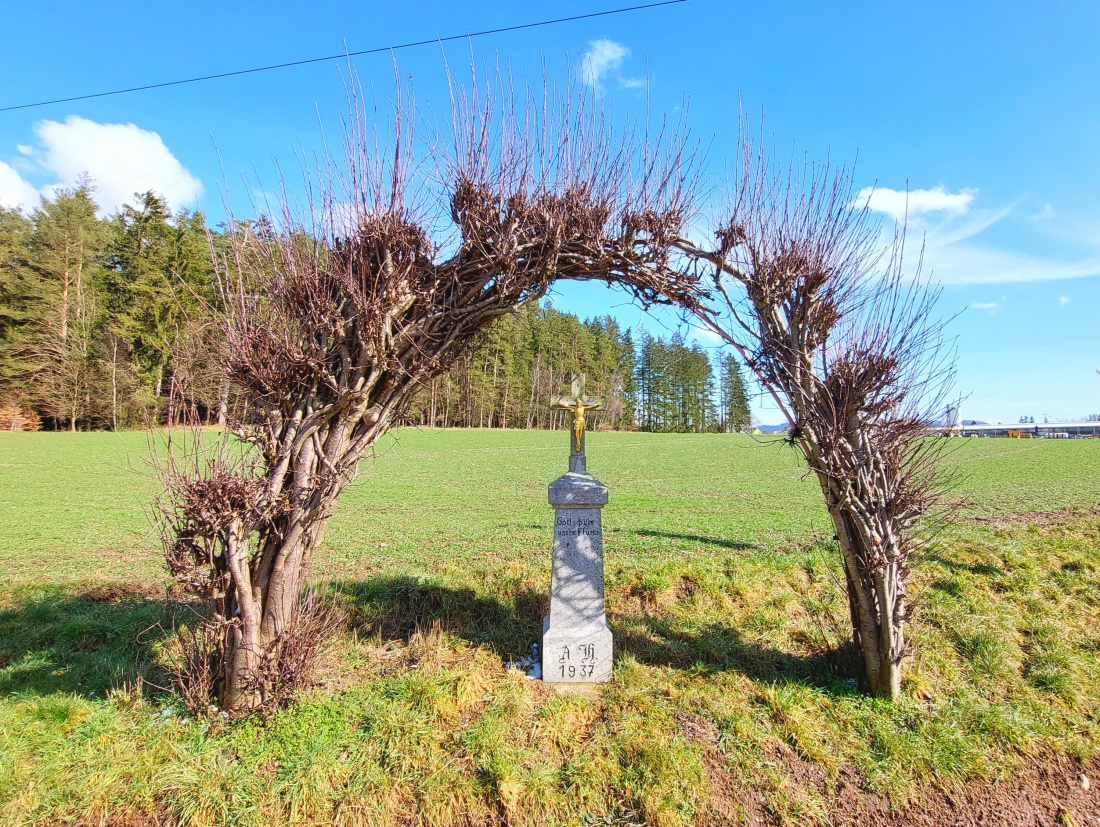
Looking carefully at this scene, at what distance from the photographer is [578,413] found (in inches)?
188

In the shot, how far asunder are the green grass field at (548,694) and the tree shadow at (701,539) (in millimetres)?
86

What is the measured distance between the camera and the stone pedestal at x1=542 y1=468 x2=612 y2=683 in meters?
4.45

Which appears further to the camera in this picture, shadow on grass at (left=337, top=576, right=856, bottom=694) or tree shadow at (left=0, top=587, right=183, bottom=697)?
shadow on grass at (left=337, top=576, right=856, bottom=694)

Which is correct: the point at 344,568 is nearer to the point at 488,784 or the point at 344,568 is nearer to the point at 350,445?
the point at 350,445

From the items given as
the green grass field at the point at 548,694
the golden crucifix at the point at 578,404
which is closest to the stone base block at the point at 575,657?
the green grass field at the point at 548,694

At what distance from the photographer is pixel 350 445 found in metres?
3.91

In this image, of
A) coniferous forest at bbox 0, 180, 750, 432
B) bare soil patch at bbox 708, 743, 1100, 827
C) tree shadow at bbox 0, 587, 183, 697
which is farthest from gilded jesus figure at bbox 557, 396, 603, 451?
coniferous forest at bbox 0, 180, 750, 432

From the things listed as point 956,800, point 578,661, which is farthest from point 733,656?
point 956,800

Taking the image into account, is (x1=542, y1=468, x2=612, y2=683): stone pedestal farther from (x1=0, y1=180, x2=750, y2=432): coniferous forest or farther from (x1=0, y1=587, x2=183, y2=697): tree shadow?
(x1=0, y1=180, x2=750, y2=432): coniferous forest

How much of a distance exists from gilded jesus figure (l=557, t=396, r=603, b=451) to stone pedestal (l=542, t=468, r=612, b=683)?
333 mm

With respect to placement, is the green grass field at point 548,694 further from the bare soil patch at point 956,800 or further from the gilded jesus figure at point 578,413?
the gilded jesus figure at point 578,413

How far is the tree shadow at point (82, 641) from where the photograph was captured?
4.19 meters

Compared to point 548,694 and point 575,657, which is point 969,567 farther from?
point 548,694

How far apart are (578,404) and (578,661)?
2.25 m
